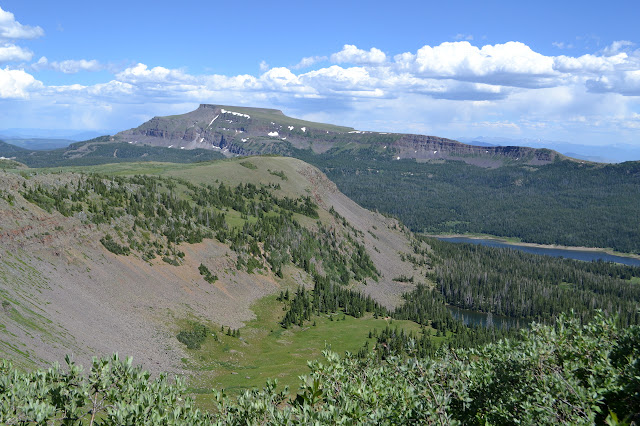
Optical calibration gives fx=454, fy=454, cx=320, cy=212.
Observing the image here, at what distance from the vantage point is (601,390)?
1995 cm

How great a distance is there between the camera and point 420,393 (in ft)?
84.4

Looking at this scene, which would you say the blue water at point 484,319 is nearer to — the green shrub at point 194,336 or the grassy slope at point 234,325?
the grassy slope at point 234,325

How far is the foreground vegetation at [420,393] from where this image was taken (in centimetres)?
2116

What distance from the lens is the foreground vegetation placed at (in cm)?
2116

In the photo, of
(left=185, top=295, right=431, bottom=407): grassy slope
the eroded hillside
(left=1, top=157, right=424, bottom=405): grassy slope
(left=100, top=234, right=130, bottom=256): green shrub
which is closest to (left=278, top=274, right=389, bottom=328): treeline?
(left=185, top=295, right=431, bottom=407): grassy slope

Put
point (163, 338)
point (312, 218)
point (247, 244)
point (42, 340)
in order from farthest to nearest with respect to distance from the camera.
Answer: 1. point (312, 218)
2. point (247, 244)
3. point (163, 338)
4. point (42, 340)

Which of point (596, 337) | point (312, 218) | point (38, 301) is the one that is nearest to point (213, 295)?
point (38, 301)

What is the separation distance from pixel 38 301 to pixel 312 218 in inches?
4999

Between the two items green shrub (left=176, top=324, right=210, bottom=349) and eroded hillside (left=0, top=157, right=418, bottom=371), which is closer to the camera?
eroded hillside (left=0, top=157, right=418, bottom=371)

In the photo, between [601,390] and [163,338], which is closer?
[601,390]

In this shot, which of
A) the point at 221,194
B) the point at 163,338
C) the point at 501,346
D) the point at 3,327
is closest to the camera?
the point at 501,346

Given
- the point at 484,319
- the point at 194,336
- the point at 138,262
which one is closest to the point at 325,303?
the point at 194,336

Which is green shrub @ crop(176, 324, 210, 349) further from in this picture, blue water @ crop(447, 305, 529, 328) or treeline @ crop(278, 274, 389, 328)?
blue water @ crop(447, 305, 529, 328)

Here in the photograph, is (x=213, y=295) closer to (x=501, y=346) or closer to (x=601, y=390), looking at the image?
(x=501, y=346)
